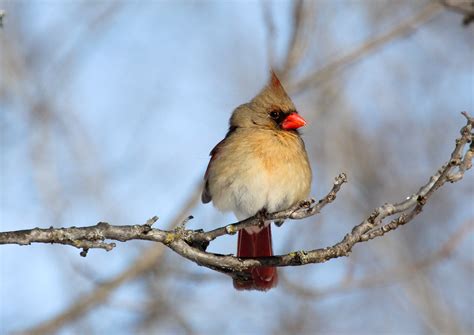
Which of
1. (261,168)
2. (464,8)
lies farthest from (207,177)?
(464,8)

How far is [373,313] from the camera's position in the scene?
6516mm

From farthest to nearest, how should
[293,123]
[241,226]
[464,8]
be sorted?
[293,123], [464,8], [241,226]

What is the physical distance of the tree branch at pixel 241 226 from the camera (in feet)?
7.84

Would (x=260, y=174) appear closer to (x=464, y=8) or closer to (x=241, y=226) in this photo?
(x=241, y=226)

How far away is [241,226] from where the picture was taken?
2.75 metres

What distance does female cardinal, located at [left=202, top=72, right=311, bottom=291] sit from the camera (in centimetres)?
357

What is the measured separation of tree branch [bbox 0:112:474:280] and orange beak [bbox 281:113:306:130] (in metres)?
1.11

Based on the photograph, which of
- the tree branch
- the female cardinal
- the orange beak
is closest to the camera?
the tree branch

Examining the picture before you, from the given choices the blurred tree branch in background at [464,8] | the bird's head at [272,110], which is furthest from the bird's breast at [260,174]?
the blurred tree branch in background at [464,8]

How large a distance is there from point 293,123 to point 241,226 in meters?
1.16

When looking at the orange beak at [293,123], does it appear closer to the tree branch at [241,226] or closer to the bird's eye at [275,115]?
the bird's eye at [275,115]

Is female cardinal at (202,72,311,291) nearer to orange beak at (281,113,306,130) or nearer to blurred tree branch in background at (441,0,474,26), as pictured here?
orange beak at (281,113,306,130)

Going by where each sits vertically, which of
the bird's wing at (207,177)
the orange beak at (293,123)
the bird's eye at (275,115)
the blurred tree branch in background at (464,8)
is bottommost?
the bird's wing at (207,177)

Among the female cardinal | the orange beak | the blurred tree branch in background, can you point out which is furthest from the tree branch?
the blurred tree branch in background
